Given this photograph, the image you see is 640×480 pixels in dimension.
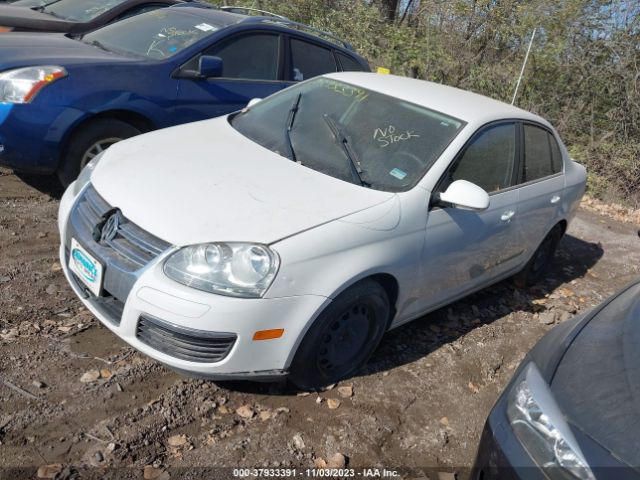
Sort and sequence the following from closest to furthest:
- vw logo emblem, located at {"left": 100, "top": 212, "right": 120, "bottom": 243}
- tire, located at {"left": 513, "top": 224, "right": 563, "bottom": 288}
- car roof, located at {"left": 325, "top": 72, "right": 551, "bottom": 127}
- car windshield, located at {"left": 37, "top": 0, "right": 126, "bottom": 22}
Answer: vw logo emblem, located at {"left": 100, "top": 212, "right": 120, "bottom": 243} < car roof, located at {"left": 325, "top": 72, "right": 551, "bottom": 127} < tire, located at {"left": 513, "top": 224, "right": 563, "bottom": 288} < car windshield, located at {"left": 37, "top": 0, "right": 126, "bottom": 22}

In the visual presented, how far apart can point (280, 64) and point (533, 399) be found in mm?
4607

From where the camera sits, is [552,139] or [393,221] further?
[552,139]

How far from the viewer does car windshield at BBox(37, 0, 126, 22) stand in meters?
7.40

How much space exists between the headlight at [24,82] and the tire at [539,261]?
4.09 m

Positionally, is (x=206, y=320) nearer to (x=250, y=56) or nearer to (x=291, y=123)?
(x=291, y=123)

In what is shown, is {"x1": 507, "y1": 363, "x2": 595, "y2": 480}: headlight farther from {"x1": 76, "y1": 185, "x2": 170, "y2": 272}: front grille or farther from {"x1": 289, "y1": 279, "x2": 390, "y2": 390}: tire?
{"x1": 76, "y1": 185, "x2": 170, "y2": 272}: front grille

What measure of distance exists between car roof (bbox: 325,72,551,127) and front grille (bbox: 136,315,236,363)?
2.16 m

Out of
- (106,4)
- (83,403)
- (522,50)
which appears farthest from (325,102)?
(522,50)

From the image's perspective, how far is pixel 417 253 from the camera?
136 inches

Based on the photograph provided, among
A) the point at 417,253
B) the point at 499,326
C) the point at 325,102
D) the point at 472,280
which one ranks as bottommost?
the point at 499,326

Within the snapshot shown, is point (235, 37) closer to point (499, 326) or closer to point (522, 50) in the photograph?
point (499, 326)

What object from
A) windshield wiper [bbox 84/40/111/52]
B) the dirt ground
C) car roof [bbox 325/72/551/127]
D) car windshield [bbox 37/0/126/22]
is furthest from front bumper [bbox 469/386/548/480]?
car windshield [bbox 37/0/126/22]

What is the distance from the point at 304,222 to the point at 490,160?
171cm

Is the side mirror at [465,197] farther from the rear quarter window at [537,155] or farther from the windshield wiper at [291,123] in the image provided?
the rear quarter window at [537,155]
